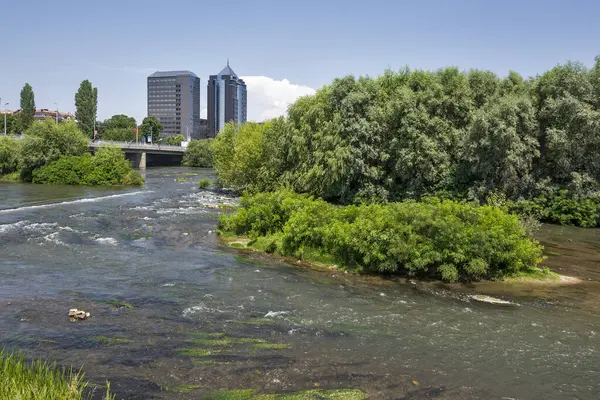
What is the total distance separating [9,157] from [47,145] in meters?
7.93

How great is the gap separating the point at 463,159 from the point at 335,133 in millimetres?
12385

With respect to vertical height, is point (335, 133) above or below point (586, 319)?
above

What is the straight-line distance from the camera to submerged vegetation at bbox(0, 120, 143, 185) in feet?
226

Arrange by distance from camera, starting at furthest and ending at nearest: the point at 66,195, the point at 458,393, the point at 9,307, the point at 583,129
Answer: the point at 66,195 < the point at 583,129 < the point at 9,307 < the point at 458,393

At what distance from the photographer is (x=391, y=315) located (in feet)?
56.9

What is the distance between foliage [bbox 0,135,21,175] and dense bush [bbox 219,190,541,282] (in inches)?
2545

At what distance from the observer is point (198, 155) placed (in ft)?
433

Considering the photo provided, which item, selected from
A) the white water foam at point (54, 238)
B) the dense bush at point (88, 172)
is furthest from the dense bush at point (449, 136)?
the dense bush at point (88, 172)

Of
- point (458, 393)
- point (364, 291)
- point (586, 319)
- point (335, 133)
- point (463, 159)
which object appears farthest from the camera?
point (335, 133)

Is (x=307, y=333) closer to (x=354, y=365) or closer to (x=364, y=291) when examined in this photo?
(x=354, y=365)

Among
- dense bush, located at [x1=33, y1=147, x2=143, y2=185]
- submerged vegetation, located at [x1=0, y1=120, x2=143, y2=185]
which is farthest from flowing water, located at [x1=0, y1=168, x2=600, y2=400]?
submerged vegetation, located at [x1=0, y1=120, x2=143, y2=185]

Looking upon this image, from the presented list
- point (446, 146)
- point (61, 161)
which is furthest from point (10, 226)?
point (61, 161)

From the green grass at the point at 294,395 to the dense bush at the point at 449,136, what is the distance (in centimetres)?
3436

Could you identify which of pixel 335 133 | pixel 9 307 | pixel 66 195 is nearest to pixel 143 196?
pixel 66 195
